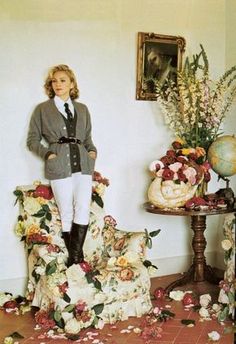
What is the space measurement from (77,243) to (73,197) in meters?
0.37

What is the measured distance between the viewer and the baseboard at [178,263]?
481 cm

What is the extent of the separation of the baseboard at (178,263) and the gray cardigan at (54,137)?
4.52 feet

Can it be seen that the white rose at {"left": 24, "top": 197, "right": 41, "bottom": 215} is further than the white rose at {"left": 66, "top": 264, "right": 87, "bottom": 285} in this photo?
Yes

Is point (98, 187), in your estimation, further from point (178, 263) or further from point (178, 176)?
point (178, 263)

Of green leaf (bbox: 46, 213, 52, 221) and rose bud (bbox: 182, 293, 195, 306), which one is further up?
green leaf (bbox: 46, 213, 52, 221)

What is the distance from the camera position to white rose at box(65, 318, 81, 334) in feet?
11.0

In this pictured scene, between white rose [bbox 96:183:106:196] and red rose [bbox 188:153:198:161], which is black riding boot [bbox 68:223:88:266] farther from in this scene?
red rose [bbox 188:153:198:161]

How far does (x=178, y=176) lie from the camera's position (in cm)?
400

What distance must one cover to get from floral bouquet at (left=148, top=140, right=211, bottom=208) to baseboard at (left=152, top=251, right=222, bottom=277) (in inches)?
37.2

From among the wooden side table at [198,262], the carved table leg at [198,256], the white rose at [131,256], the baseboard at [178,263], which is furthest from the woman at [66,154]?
the baseboard at [178,263]

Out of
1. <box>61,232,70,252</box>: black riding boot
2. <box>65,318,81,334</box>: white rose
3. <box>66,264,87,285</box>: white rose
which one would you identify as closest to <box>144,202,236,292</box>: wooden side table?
<box>61,232,70,252</box>: black riding boot

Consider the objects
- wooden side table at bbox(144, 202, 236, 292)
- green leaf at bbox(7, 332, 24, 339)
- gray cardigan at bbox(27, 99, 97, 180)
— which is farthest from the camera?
wooden side table at bbox(144, 202, 236, 292)

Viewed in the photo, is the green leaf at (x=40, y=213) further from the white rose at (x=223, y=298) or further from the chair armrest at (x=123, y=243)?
the white rose at (x=223, y=298)

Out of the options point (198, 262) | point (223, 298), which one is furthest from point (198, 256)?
point (223, 298)
